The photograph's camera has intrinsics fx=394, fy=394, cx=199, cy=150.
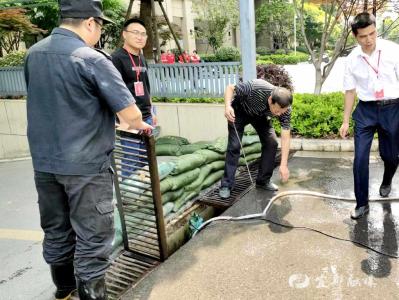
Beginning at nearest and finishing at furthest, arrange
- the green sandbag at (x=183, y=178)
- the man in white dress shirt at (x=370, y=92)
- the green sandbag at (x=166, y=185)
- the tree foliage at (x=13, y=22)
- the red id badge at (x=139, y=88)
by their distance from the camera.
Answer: the man in white dress shirt at (x=370, y=92), the green sandbag at (x=166, y=185), the green sandbag at (x=183, y=178), the red id badge at (x=139, y=88), the tree foliage at (x=13, y=22)

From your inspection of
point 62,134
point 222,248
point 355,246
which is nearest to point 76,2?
point 62,134

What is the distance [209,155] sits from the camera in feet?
14.0

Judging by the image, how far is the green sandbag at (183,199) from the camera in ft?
11.5

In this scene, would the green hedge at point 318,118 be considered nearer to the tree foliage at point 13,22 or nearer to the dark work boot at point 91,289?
the dark work boot at point 91,289

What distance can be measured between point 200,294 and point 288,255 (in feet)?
2.42

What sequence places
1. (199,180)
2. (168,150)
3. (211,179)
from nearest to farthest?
(199,180), (211,179), (168,150)

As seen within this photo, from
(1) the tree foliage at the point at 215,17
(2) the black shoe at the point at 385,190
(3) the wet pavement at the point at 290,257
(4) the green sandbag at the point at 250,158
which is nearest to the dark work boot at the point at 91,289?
(3) the wet pavement at the point at 290,257

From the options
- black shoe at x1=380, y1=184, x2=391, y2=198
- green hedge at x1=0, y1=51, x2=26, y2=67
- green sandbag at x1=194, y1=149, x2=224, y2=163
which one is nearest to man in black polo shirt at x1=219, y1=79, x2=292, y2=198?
green sandbag at x1=194, y1=149, x2=224, y2=163

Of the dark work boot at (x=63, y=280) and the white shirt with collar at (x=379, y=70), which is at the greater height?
the white shirt with collar at (x=379, y=70)

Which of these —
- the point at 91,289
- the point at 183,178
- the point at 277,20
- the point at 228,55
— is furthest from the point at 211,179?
the point at 277,20

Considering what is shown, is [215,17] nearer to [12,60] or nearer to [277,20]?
[277,20]

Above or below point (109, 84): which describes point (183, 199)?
below

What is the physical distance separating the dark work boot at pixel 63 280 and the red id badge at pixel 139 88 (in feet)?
5.82

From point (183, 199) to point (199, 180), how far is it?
1.17ft
